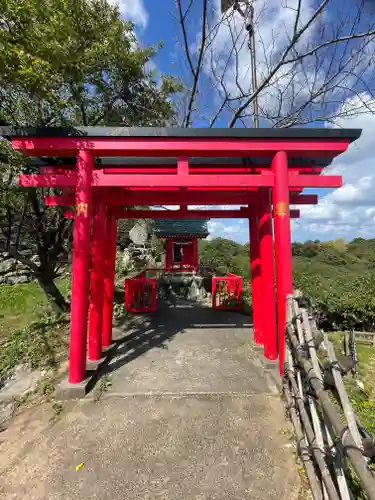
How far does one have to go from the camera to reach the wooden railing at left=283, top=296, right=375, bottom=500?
65.7 inches

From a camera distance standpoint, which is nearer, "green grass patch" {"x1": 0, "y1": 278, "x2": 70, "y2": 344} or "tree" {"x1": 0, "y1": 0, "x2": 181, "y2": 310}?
"tree" {"x1": 0, "y1": 0, "x2": 181, "y2": 310}

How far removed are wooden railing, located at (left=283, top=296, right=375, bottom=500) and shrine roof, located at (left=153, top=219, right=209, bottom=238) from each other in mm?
13566

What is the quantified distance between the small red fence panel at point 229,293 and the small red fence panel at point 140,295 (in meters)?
2.23

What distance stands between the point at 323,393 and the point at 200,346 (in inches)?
156

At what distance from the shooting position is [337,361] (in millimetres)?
2197

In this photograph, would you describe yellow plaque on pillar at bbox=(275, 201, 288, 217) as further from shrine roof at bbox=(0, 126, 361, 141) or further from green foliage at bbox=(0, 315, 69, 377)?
green foliage at bbox=(0, 315, 69, 377)

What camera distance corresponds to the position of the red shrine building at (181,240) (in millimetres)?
16719

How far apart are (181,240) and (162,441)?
14.7m

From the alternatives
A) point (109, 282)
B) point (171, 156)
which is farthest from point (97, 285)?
point (171, 156)

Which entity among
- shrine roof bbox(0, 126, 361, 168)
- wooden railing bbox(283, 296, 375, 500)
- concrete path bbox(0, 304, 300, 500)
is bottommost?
concrete path bbox(0, 304, 300, 500)

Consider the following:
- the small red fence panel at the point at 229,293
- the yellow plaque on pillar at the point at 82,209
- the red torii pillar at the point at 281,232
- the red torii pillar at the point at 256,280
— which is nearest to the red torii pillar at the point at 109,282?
the yellow plaque on pillar at the point at 82,209

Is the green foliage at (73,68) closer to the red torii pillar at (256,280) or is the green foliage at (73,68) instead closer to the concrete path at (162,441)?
the red torii pillar at (256,280)

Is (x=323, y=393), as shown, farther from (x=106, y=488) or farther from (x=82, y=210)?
(x=82, y=210)

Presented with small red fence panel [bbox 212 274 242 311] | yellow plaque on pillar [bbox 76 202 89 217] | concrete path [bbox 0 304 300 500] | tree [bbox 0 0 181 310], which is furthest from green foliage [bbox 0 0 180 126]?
small red fence panel [bbox 212 274 242 311]
